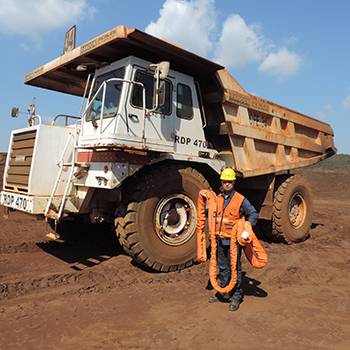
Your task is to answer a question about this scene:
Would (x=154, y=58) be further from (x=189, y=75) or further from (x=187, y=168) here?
(x=187, y=168)

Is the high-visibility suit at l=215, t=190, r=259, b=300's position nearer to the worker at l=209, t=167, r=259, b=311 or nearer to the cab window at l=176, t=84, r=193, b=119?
the worker at l=209, t=167, r=259, b=311

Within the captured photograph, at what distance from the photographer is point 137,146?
14.1 ft

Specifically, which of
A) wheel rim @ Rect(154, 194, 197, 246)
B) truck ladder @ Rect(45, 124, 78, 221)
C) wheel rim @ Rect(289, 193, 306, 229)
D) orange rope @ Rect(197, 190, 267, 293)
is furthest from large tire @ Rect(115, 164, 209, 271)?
wheel rim @ Rect(289, 193, 306, 229)

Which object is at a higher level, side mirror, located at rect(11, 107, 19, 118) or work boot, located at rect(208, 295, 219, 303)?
side mirror, located at rect(11, 107, 19, 118)

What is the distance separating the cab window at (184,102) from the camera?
5.02m

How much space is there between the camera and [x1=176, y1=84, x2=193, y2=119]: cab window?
502cm

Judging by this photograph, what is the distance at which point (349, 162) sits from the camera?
147ft

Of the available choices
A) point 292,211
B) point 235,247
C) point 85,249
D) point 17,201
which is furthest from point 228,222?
point 292,211

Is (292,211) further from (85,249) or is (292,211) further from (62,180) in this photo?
(62,180)

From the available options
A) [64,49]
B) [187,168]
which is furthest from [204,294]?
[64,49]

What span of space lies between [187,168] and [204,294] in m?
1.96

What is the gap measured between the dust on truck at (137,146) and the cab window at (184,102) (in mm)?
17

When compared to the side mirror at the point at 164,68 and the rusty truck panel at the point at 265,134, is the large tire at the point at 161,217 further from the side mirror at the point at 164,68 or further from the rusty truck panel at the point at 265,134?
the side mirror at the point at 164,68

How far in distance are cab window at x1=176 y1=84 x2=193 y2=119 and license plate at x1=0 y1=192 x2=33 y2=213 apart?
8.55 ft
